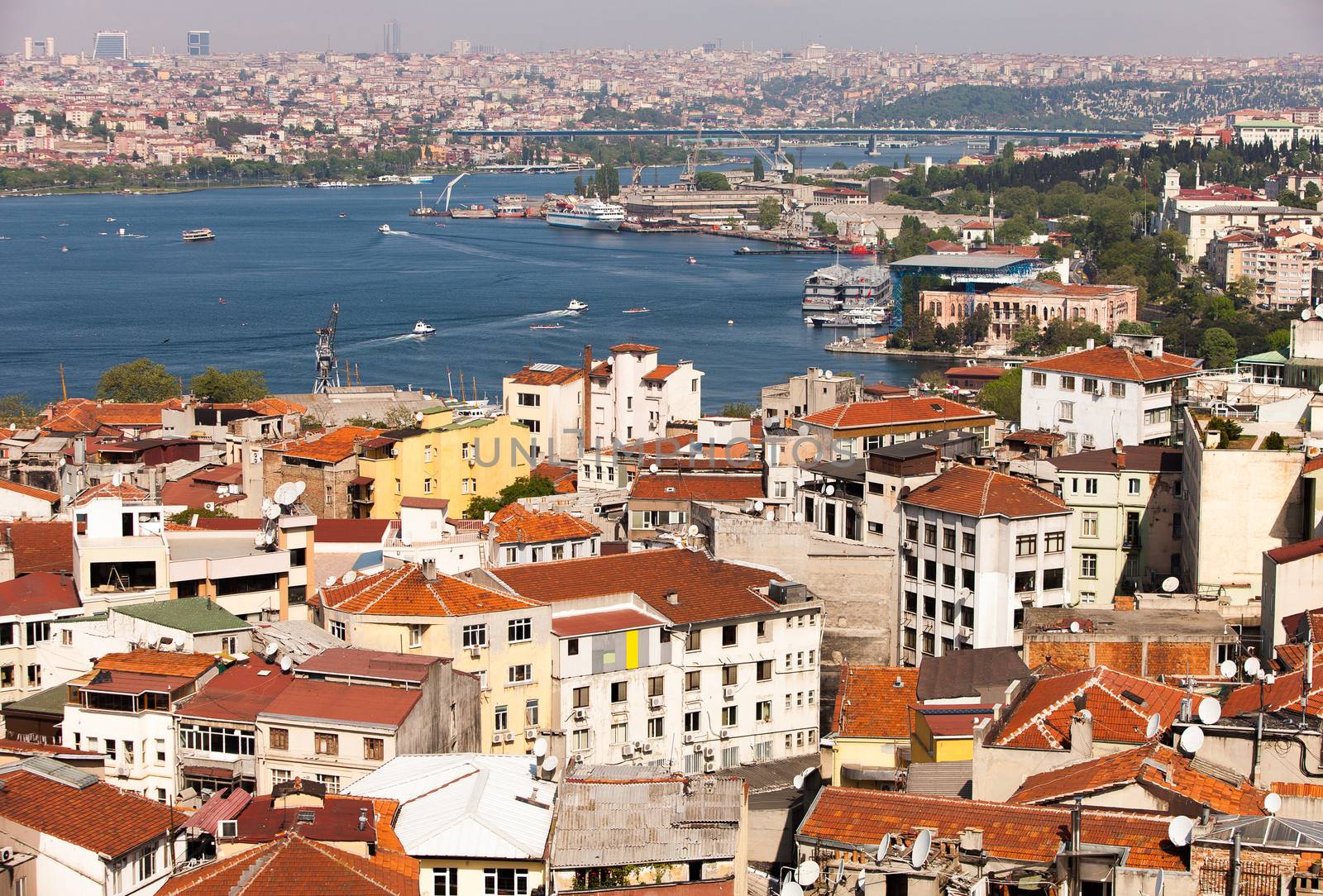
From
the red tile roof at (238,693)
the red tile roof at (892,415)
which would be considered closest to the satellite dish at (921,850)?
the red tile roof at (238,693)

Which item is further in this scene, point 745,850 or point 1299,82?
point 1299,82

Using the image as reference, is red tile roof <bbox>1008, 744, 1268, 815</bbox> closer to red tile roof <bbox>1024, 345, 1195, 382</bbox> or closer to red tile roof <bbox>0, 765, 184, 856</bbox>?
red tile roof <bbox>0, 765, 184, 856</bbox>

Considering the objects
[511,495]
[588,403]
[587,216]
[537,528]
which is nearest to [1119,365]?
[511,495]

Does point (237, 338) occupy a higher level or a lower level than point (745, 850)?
lower

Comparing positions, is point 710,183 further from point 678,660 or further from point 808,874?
point 808,874

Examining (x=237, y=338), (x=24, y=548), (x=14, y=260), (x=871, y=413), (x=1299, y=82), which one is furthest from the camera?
(x=1299, y=82)

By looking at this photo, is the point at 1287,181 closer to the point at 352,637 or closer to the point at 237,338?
the point at 237,338

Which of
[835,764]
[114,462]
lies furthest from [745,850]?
[114,462]

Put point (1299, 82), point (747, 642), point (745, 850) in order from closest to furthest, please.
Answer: point (745, 850) < point (747, 642) < point (1299, 82)
